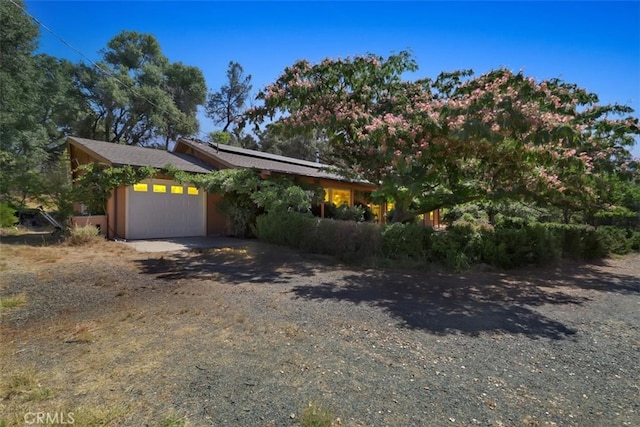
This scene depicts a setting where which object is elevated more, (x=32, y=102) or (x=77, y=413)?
(x=32, y=102)

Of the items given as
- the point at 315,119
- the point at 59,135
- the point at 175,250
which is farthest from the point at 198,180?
the point at 59,135

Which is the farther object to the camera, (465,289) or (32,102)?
(32,102)

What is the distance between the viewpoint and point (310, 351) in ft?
11.9

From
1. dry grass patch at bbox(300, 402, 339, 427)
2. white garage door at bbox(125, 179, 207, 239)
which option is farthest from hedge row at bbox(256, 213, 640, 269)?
dry grass patch at bbox(300, 402, 339, 427)

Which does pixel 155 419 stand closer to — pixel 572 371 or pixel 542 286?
pixel 572 371

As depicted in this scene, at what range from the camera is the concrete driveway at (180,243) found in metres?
10.5

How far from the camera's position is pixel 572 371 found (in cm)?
332

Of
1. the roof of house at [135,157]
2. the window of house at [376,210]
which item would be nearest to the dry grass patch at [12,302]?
the roof of house at [135,157]

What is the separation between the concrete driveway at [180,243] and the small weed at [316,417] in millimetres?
8837

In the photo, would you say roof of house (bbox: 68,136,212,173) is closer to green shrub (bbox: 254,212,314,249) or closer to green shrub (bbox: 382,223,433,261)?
green shrub (bbox: 254,212,314,249)

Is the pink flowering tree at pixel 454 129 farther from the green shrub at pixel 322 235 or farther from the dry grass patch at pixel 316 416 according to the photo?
the dry grass patch at pixel 316 416

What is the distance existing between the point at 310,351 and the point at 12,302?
177 inches

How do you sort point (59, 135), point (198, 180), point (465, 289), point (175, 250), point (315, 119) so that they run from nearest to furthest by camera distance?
1. point (465, 289)
2. point (315, 119)
3. point (175, 250)
4. point (198, 180)
5. point (59, 135)

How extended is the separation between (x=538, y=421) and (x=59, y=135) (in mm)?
34015
